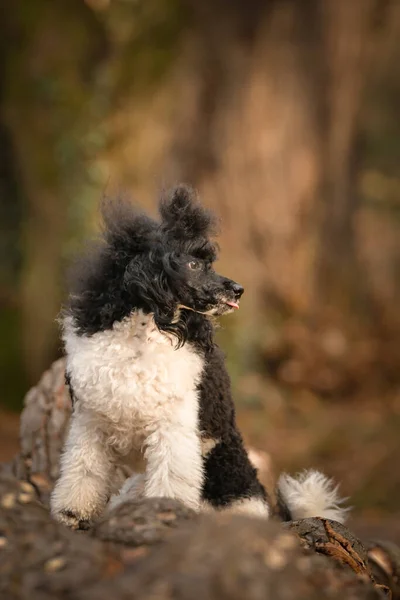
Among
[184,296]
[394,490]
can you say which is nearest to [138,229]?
[184,296]

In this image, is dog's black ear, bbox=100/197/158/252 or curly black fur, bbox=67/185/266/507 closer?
curly black fur, bbox=67/185/266/507

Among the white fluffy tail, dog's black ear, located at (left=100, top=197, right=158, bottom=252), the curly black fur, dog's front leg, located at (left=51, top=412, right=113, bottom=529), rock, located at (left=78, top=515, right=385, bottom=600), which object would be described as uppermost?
dog's black ear, located at (left=100, top=197, right=158, bottom=252)

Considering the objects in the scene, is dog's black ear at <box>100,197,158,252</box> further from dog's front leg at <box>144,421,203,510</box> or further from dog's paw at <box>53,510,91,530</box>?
dog's paw at <box>53,510,91,530</box>

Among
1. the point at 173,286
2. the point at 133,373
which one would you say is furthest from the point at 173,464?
the point at 173,286

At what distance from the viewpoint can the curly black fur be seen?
293cm

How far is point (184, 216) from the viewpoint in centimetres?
305

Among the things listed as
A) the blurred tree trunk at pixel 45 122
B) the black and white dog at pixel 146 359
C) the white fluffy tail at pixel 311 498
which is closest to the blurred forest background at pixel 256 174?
the blurred tree trunk at pixel 45 122

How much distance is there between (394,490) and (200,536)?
199 inches

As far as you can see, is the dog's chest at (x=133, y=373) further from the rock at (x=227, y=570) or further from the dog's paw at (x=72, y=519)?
the rock at (x=227, y=570)

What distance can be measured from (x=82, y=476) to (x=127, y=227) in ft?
3.42

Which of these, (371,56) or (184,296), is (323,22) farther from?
(184,296)

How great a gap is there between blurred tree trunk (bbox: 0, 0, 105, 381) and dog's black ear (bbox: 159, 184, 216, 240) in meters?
4.58

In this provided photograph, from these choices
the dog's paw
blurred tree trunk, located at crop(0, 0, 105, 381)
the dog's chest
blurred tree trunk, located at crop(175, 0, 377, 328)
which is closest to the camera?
the dog's chest

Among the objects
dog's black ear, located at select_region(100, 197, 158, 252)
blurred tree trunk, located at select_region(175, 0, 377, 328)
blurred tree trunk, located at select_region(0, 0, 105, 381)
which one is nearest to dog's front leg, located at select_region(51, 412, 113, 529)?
dog's black ear, located at select_region(100, 197, 158, 252)
